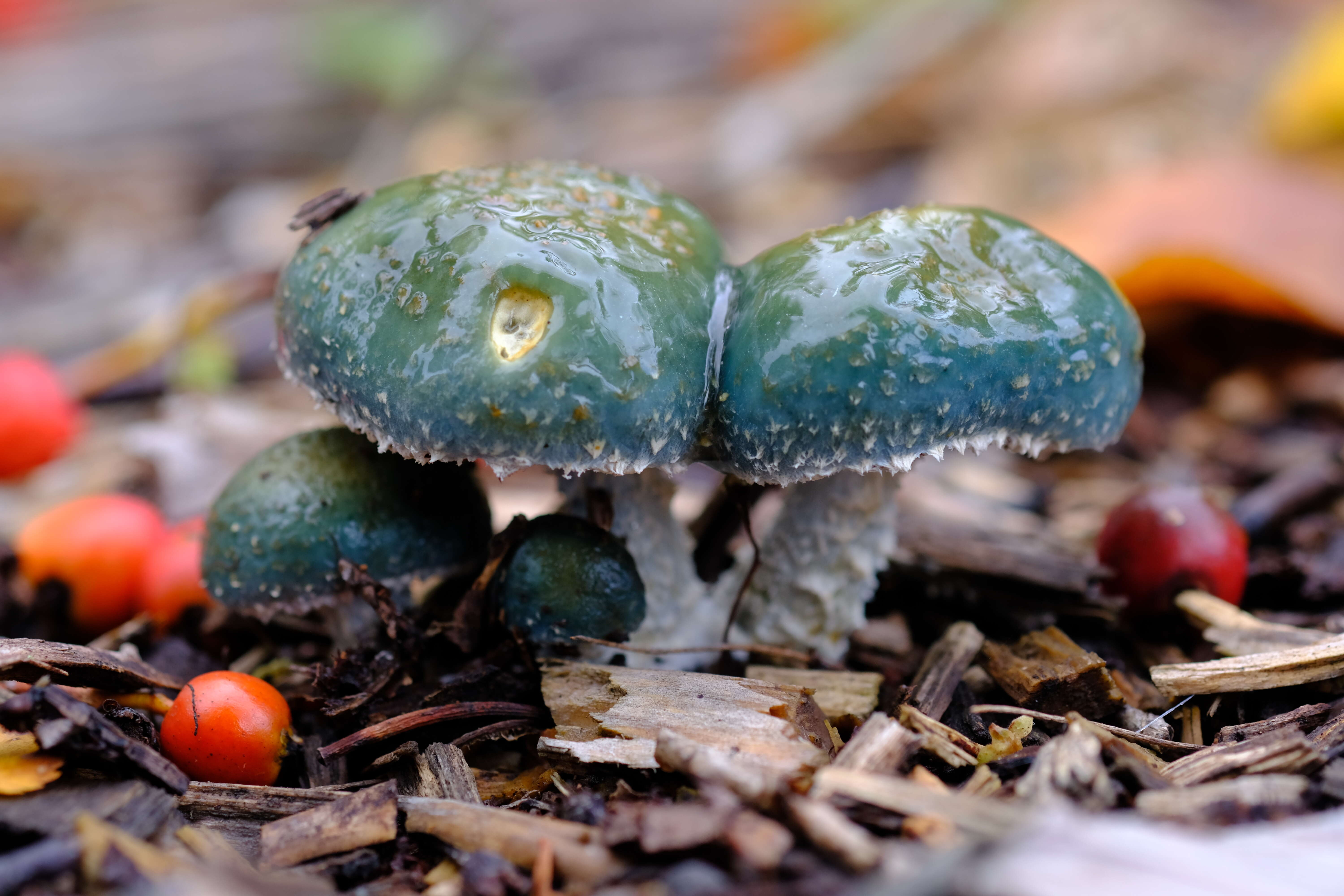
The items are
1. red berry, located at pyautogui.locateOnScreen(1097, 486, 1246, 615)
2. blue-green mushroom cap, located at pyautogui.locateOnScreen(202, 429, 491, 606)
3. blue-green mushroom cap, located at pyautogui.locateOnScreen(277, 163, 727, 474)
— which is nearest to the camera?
blue-green mushroom cap, located at pyautogui.locateOnScreen(277, 163, 727, 474)

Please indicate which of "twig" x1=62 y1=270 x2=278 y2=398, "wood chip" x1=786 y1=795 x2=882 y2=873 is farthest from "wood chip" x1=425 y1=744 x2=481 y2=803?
"twig" x1=62 y1=270 x2=278 y2=398

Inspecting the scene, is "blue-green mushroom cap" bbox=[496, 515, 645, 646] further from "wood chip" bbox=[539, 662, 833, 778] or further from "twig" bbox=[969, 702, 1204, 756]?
"twig" bbox=[969, 702, 1204, 756]

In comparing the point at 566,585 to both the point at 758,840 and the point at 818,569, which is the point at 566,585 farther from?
the point at 758,840

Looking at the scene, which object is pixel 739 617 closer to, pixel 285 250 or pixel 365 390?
pixel 365 390

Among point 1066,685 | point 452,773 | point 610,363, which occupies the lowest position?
point 452,773

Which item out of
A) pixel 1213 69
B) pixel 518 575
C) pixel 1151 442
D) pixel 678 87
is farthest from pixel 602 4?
pixel 518 575

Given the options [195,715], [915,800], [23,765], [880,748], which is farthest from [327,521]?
[915,800]

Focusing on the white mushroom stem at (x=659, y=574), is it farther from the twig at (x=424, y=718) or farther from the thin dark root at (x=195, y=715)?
the thin dark root at (x=195, y=715)
